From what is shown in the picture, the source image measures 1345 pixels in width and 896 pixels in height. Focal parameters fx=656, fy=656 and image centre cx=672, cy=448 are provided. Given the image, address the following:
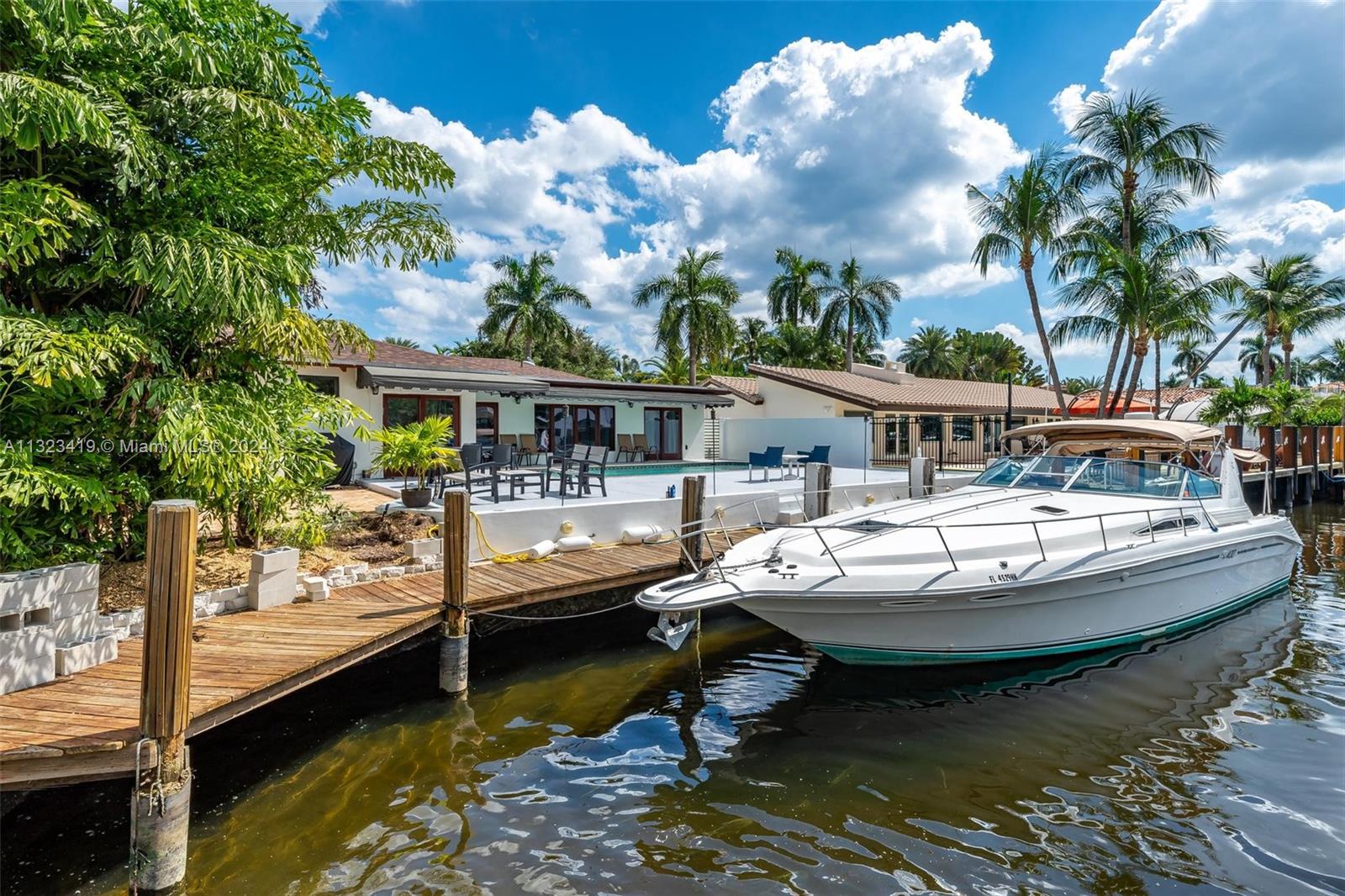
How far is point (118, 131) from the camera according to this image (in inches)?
200

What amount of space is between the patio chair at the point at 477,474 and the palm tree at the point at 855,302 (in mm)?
27886

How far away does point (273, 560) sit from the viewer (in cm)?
603

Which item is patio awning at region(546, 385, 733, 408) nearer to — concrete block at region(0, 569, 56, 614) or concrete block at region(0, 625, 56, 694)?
concrete block at region(0, 569, 56, 614)

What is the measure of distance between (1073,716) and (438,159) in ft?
28.1

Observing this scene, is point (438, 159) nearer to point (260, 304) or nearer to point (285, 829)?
point (260, 304)

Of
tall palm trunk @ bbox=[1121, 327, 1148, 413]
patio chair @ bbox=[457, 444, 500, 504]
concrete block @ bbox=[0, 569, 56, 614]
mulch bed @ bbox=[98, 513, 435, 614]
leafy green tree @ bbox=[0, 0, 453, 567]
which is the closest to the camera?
concrete block @ bbox=[0, 569, 56, 614]

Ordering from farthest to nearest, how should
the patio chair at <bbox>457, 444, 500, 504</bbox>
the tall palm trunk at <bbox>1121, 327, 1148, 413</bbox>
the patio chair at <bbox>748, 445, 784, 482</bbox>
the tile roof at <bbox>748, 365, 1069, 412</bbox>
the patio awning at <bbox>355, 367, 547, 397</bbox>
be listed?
the tile roof at <bbox>748, 365, 1069, 412</bbox>
the tall palm trunk at <bbox>1121, 327, 1148, 413</bbox>
the patio chair at <bbox>748, 445, 784, 482</bbox>
the patio awning at <bbox>355, 367, 547, 397</bbox>
the patio chair at <bbox>457, 444, 500, 504</bbox>

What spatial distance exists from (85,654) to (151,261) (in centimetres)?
289

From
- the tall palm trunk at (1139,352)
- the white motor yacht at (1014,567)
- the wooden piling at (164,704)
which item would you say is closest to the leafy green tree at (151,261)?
the wooden piling at (164,704)

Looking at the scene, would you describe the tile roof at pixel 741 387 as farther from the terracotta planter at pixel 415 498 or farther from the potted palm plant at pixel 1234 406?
the terracotta planter at pixel 415 498

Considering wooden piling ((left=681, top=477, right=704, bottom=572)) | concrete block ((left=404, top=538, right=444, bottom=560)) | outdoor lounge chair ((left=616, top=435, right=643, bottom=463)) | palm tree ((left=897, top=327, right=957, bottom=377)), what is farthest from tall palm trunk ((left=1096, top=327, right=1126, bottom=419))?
palm tree ((left=897, top=327, right=957, bottom=377))

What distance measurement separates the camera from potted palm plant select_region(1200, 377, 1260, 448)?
2106 centimetres

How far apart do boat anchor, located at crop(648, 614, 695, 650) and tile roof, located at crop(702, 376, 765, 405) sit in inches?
787

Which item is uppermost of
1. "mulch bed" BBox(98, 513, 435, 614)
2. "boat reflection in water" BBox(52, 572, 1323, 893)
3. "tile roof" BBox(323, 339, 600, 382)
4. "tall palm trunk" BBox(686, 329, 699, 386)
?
"tall palm trunk" BBox(686, 329, 699, 386)
